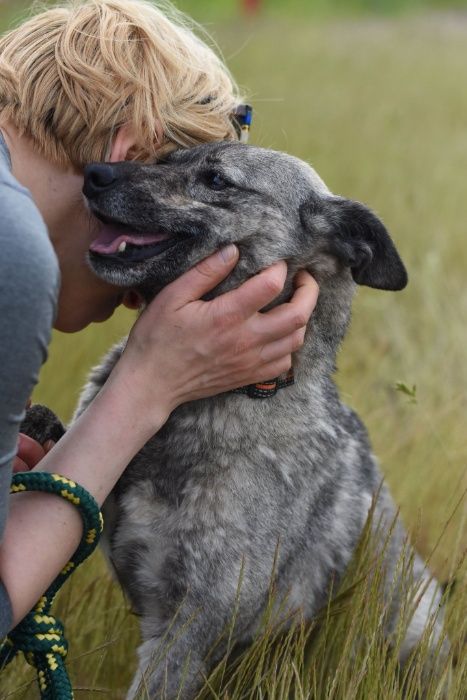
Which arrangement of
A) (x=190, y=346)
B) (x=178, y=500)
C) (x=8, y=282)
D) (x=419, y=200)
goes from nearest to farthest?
1. (x=8, y=282)
2. (x=190, y=346)
3. (x=178, y=500)
4. (x=419, y=200)

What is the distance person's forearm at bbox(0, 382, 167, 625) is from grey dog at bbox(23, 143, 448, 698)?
10.1 inches

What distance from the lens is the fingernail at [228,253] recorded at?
7.51ft

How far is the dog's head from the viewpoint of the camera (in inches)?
88.1

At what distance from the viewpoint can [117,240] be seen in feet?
7.50

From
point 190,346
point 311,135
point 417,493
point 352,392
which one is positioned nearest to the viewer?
point 190,346

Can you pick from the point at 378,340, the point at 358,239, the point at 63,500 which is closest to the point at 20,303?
the point at 63,500

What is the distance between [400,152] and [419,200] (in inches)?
51.0

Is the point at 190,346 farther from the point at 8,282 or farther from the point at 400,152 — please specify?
the point at 400,152

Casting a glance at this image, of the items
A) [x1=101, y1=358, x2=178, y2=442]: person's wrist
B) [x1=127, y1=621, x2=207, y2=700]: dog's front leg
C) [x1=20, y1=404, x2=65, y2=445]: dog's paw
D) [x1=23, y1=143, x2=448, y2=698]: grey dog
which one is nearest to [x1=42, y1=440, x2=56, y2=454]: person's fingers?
[x1=20, y1=404, x2=65, y2=445]: dog's paw

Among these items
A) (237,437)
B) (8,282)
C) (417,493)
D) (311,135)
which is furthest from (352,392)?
(311,135)

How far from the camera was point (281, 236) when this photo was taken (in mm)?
2438

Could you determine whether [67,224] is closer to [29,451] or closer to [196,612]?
[29,451]

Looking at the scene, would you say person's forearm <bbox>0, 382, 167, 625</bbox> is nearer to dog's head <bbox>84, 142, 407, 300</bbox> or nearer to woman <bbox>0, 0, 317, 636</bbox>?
woman <bbox>0, 0, 317, 636</bbox>

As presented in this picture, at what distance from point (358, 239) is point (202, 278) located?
463 millimetres
